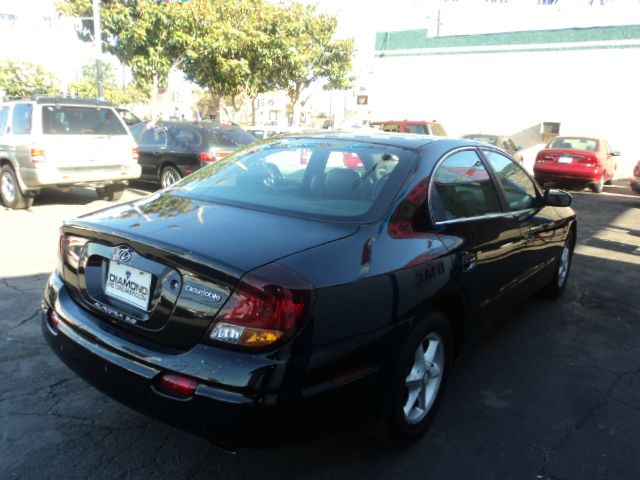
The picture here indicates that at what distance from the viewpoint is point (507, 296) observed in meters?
3.63

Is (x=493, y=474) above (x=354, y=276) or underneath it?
underneath

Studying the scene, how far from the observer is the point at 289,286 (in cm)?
196

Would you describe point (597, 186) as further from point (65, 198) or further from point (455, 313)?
point (455, 313)

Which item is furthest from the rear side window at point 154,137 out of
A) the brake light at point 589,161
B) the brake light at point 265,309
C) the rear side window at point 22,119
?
the brake light at point 589,161

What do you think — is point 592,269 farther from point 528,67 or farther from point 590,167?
point 528,67

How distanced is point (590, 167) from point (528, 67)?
8.79 metres

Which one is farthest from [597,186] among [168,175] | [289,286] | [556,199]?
[289,286]

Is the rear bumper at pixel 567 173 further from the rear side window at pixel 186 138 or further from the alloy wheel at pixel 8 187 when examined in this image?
the alloy wheel at pixel 8 187

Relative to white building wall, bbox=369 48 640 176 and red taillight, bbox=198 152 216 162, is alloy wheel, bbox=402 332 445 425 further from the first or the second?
white building wall, bbox=369 48 640 176

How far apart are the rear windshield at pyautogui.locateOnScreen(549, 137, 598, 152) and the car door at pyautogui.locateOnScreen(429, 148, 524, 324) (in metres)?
12.8

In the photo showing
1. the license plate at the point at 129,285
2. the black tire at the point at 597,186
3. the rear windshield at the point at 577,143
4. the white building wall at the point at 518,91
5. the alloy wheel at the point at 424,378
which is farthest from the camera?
the white building wall at the point at 518,91

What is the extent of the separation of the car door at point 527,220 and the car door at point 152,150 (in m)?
7.63

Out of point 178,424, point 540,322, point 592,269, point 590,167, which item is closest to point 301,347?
point 178,424

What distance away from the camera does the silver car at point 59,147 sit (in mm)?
7918
